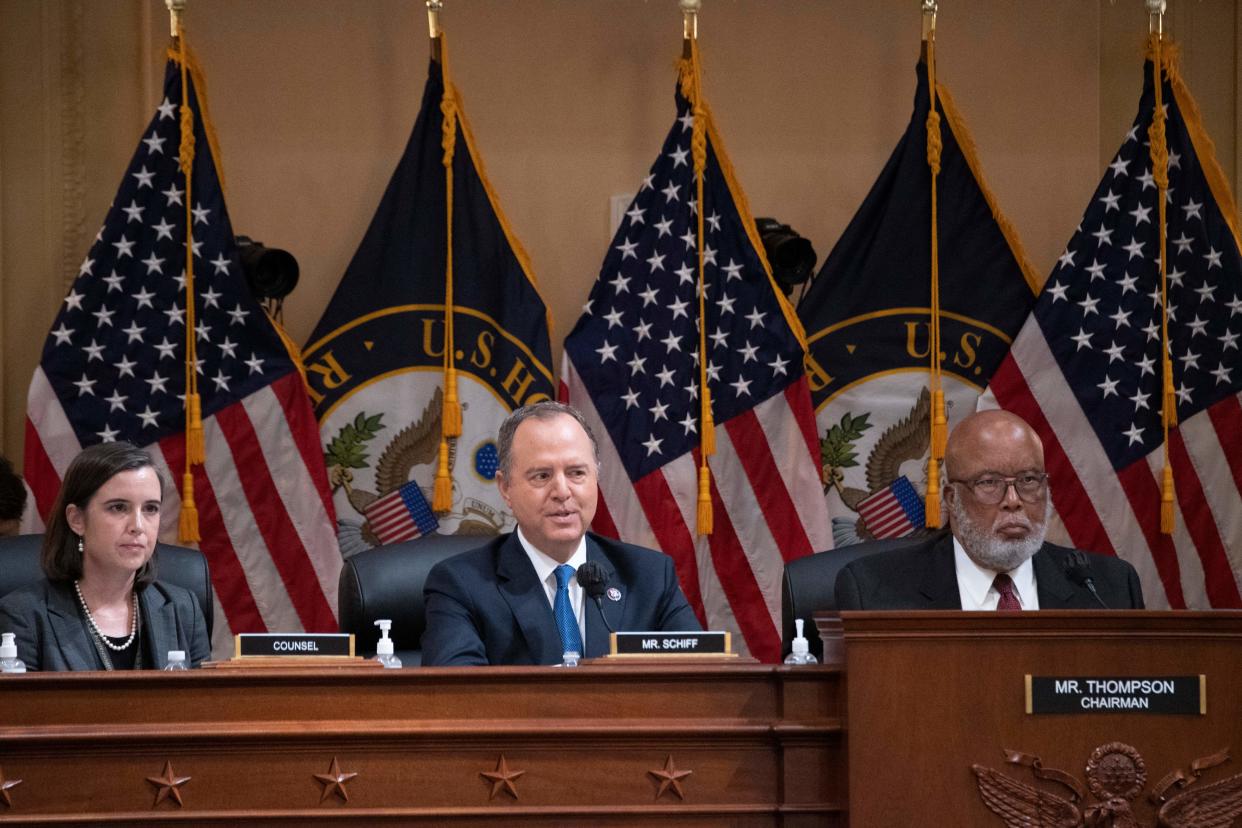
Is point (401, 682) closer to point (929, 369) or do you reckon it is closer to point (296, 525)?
point (296, 525)

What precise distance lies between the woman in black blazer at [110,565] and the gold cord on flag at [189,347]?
115 centimetres

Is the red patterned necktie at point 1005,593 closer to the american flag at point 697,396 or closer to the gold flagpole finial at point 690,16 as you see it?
the american flag at point 697,396

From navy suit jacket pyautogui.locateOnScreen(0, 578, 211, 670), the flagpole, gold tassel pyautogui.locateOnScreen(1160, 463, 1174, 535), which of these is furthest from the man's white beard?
the flagpole

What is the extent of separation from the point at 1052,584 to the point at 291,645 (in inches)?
Answer: 70.6

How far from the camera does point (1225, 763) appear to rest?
2.39 meters

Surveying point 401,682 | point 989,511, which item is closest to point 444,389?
Result: point 989,511

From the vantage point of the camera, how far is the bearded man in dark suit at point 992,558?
11.7 ft

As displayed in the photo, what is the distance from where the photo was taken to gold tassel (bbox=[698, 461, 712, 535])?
16.8ft

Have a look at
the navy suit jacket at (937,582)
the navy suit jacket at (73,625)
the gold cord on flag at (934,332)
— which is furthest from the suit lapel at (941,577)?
the navy suit jacket at (73,625)

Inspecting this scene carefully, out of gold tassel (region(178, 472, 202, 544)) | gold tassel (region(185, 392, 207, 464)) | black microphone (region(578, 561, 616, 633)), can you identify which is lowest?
black microphone (region(578, 561, 616, 633))

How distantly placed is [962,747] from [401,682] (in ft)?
2.79

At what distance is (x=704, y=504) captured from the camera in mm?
5125

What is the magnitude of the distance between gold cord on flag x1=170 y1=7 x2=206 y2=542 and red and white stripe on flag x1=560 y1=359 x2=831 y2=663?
1156 millimetres

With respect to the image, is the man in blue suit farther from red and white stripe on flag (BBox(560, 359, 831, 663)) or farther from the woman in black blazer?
red and white stripe on flag (BBox(560, 359, 831, 663))
